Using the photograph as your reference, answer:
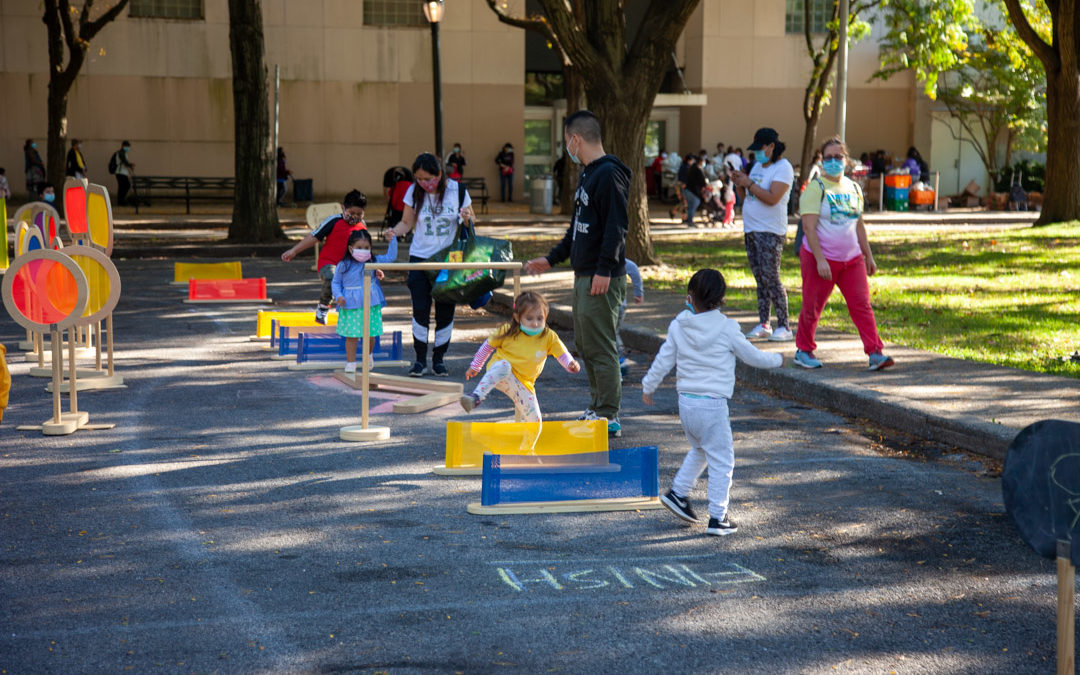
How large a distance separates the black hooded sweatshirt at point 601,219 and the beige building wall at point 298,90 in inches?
1166

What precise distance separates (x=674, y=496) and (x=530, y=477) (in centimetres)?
77

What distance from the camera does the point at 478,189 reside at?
37.3 metres

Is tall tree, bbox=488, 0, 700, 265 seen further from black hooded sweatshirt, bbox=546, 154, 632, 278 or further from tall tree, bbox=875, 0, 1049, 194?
tall tree, bbox=875, 0, 1049, 194

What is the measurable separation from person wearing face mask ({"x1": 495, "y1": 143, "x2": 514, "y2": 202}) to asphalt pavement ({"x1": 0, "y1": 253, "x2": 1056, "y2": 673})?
28929mm

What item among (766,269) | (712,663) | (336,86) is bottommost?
(712,663)

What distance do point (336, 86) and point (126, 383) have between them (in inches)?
1089

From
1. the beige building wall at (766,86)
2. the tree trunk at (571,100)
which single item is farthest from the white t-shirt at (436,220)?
the beige building wall at (766,86)

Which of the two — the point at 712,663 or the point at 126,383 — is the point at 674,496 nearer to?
the point at 712,663

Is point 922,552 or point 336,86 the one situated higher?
point 336,86

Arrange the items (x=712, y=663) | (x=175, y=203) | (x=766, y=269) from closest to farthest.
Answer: (x=712, y=663), (x=766, y=269), (x=175, y=203)

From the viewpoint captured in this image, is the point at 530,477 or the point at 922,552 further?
the point at 530,477

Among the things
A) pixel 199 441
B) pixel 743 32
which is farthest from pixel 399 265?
pixel 743 32

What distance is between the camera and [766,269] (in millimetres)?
11180

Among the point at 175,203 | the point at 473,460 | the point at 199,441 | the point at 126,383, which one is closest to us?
the point at 473,460
